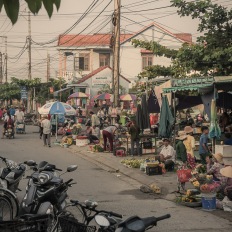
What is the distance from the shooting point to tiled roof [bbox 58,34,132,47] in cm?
5981

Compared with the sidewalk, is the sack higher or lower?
higher

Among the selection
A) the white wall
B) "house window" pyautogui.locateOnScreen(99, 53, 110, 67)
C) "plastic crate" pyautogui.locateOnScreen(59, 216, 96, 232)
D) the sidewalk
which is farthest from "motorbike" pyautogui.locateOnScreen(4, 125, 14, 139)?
"house window" pyautogui.locateOnScreen(99, 53, 110, 67)

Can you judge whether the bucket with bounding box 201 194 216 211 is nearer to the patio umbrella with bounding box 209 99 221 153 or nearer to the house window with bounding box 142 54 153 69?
the patio umbrella with bounding box 209 99 221 153

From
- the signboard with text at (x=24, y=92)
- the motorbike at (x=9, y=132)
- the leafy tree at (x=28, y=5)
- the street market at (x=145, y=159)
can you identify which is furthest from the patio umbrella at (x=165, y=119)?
the signboard with text at (x=24, y=92)

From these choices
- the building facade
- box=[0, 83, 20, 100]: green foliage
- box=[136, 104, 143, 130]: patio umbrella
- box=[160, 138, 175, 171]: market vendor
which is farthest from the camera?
box=[0, 83, 20, 100]: green foliage

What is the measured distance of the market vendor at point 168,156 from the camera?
1681 centimetres

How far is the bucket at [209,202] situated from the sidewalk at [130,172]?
1732mm

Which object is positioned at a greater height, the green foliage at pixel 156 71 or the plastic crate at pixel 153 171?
the green foliage at pixel 156 71

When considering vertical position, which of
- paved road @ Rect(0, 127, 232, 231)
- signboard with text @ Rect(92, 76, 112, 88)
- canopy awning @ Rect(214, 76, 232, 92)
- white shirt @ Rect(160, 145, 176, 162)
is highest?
signboard with text @ Rect(92, 76, 112, 88)

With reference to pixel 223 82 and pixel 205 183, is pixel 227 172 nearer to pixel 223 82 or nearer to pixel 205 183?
pixel 205 183

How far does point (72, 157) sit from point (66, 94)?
117 feet

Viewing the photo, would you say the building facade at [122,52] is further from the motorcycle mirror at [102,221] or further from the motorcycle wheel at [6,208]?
the motorcycle mirror at [102,221]

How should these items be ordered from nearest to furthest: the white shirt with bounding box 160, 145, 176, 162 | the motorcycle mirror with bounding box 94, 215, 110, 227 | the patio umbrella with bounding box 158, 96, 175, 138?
the motorcycle mirror with bounding box 94, 215, 110, 227 < the white shirt with bounding box 160, 145, 176, 162 < the patio umbrella with bounding box 158, 96, 175, 138

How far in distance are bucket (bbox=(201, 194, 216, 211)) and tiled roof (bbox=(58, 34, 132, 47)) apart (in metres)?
49.2
